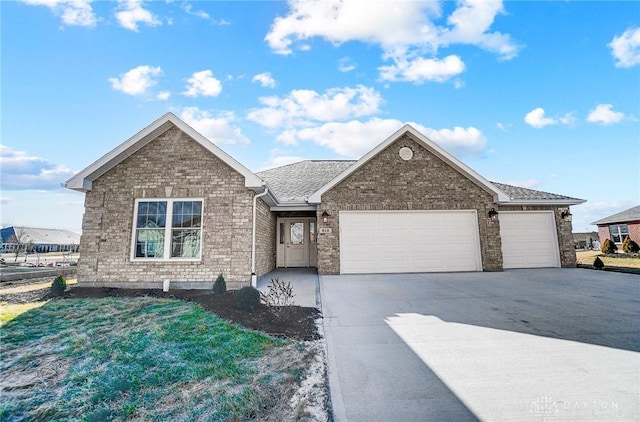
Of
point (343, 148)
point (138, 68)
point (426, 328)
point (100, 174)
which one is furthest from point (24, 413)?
point (343, 148)

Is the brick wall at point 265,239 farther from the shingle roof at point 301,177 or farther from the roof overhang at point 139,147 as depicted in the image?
the roof overhang at point 139,147

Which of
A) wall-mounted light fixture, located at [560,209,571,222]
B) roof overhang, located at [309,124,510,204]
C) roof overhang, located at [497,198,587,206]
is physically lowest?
wall-mounted light fixture, located at [560,209,571,222]

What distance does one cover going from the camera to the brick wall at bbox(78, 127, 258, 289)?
8.25 metres

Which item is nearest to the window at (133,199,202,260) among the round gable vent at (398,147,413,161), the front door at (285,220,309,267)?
the front door at (285,220,309,267)

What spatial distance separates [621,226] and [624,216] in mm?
909

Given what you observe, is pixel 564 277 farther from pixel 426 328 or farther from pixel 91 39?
pixel 91 39

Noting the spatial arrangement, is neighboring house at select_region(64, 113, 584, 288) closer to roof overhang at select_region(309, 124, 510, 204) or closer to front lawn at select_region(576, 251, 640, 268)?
roof overhang at select_region(309, 124, 510, 204)

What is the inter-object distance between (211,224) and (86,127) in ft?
20.4

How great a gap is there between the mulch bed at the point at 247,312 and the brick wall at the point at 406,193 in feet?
15.7

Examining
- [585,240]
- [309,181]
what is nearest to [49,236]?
[309,181]

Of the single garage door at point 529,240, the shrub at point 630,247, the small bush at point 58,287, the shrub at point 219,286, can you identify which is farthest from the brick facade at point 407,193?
the shrub at point 630,247

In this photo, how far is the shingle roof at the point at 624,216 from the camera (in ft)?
79.0

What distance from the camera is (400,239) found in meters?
11.1

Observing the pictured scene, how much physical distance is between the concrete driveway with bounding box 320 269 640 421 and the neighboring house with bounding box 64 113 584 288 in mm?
3689
